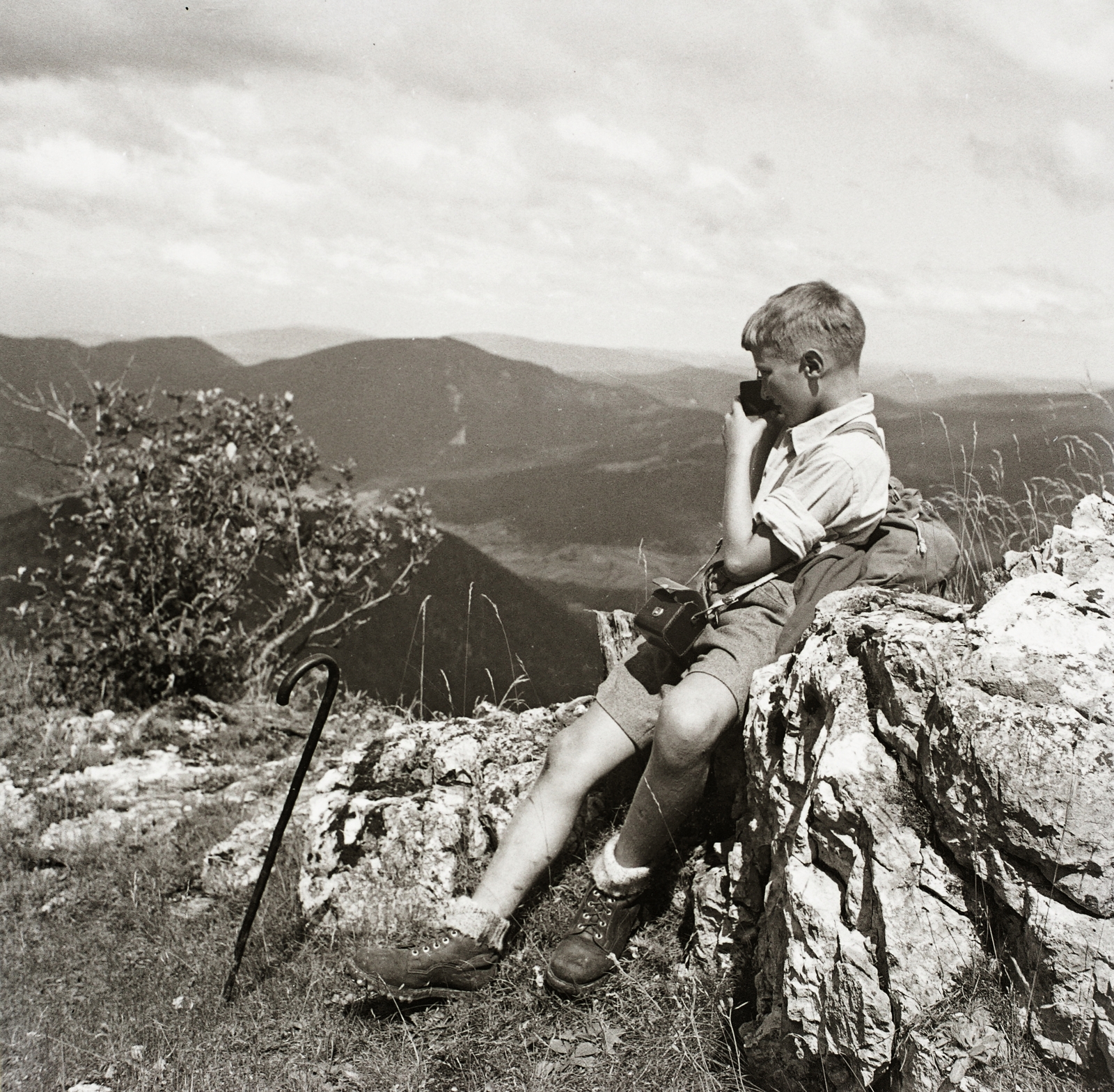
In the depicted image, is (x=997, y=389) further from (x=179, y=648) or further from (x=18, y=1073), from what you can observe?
(x=18, y=1073)

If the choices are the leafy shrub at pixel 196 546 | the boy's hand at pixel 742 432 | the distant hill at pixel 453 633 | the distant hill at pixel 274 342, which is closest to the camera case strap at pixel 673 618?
the boy's hand at pixel 742 432

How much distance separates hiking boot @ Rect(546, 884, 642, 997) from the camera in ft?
8.89

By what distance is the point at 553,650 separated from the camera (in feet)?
22.3

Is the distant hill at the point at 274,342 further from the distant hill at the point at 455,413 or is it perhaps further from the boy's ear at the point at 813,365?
the boy's ear at the point at 813,365

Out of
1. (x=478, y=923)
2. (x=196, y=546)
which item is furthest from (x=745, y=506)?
(x=196, y=546)

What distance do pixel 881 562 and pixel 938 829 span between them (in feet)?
3.65

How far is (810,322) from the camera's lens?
3.05 metres

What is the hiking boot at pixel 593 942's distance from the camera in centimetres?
271

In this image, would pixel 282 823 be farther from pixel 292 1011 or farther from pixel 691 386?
pixel 691 386

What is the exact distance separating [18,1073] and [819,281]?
3.51 meters

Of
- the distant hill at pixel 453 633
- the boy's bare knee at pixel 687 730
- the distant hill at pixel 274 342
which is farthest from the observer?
the distant hill at pixel 274 342

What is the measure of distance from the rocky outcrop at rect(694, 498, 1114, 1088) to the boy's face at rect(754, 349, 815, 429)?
3.03ft

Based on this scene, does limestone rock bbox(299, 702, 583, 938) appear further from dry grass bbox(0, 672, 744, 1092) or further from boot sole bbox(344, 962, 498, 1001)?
boot sole bbox(344, 962, 498, 1001)

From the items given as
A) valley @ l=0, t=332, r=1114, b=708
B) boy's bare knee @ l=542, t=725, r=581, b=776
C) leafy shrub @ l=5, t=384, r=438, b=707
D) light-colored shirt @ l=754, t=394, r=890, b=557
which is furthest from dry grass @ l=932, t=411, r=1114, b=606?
leafy shrub @ l=5, t=384, r=438, b=707
